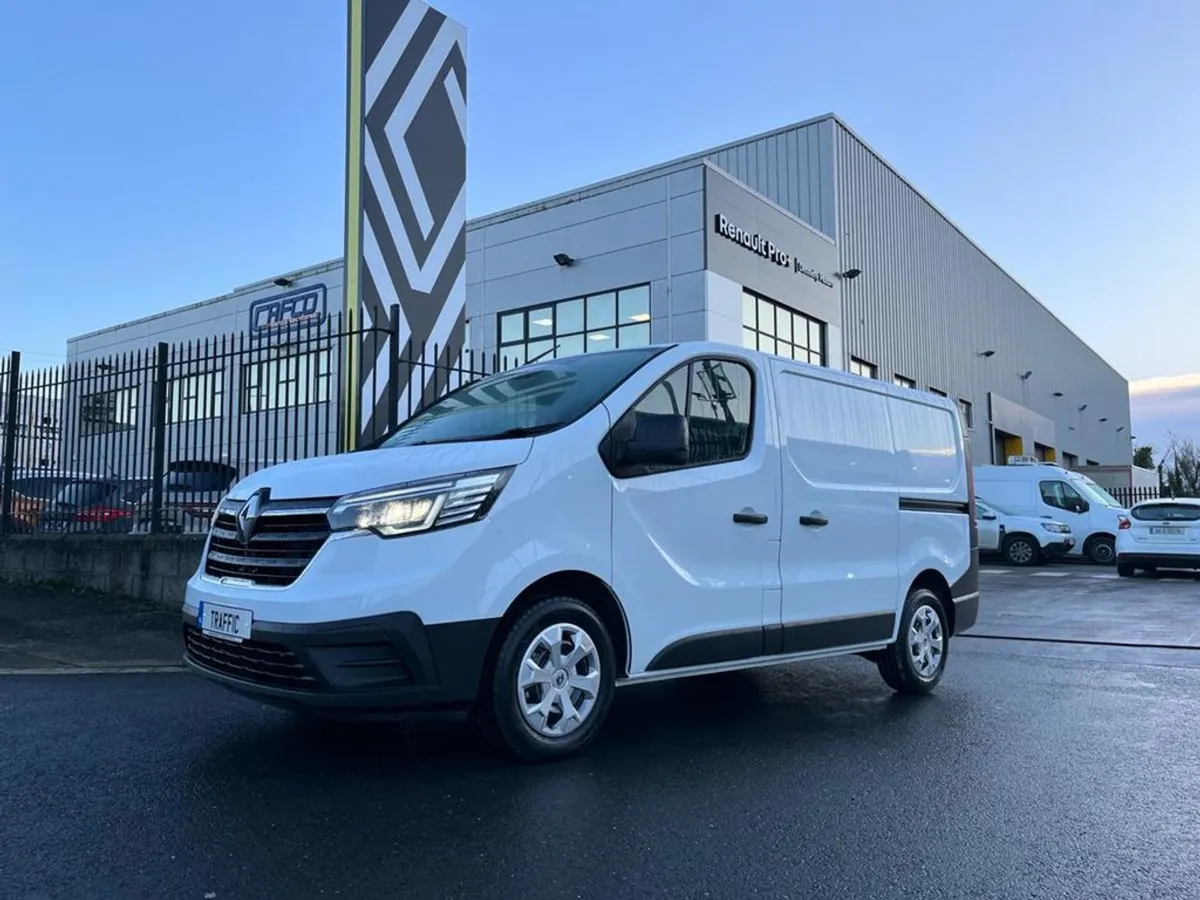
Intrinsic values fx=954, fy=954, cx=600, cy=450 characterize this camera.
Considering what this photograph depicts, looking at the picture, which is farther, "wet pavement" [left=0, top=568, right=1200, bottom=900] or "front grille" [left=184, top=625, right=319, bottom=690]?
"front grille" [left=184, top=625, right=319, bottom=690]

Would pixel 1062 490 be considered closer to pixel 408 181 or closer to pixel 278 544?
pixel 408 181

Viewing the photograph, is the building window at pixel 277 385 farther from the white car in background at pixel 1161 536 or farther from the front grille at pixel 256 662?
the white car in background at pixel 1161 536

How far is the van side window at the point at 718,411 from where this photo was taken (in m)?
5.03

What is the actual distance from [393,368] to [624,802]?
5.66 m

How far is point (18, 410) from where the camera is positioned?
10953 millimetres

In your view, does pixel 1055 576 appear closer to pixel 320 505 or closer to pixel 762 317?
pixel 762 317

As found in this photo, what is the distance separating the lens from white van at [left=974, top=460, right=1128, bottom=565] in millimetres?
22078

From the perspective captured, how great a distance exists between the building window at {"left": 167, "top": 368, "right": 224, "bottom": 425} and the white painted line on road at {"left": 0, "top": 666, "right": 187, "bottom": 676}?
9.53ft

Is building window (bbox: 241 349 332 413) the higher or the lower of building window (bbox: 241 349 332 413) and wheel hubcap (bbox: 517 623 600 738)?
the higher

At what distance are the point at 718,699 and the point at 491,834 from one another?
9.38 ft

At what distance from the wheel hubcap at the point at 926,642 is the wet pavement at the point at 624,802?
29 centimetres

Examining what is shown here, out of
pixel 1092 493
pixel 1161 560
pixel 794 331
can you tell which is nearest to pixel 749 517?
pixel 1161 560

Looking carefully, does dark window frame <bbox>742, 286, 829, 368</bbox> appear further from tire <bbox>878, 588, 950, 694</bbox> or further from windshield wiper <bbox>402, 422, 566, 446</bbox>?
windshield wiper <bbox>402, 422, 566, 446</bbox>

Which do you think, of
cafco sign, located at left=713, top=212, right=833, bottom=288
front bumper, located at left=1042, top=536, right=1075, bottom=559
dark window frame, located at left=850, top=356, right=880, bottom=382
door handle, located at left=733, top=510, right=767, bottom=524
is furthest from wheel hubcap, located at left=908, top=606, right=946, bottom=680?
dark window frame, located at left=850, top=356, right=880, bottom=382
